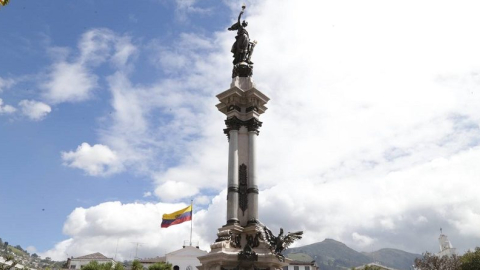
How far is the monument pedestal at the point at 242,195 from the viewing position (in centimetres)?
1627

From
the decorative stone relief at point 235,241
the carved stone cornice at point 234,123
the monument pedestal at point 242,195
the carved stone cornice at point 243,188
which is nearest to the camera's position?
the monument pedestal at point 242,195

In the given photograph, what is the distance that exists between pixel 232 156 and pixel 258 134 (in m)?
1.81

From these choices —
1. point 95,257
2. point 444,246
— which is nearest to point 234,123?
point 95,257

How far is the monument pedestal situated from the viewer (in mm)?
16266

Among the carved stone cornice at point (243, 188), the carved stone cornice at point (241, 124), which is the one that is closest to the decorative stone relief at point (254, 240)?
the carved stone cornice at point (243, 188)

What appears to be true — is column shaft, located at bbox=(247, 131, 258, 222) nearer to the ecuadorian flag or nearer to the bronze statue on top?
the bronze statue on top

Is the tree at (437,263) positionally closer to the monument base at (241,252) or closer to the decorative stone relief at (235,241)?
the monument base at (241,252)

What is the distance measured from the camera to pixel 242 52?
68.4 feet

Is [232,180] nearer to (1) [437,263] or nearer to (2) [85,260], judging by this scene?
(1) [437,263]

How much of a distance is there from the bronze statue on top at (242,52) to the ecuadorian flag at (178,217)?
23576mm

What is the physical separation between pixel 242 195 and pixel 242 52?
23.7 feet

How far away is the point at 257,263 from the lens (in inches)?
640

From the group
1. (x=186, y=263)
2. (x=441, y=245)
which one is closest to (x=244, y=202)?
(x=186, y=263)

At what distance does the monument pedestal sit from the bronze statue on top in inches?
20.5
